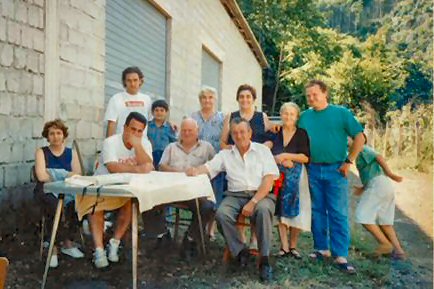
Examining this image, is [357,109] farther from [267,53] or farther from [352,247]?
[352,247]

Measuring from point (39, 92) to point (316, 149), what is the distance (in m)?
2.71

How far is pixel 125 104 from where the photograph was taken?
17.8ft

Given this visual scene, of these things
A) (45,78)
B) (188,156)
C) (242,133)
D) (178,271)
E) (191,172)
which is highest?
(45,78)

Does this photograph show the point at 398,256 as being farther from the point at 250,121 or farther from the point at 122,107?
the point at 122,107

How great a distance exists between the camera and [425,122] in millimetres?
13516

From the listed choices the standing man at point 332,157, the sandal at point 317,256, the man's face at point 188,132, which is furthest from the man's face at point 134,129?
the sandal at point 317,256

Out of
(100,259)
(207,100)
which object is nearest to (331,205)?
(207,100)

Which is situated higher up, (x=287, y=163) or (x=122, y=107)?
(x=122, y=107)

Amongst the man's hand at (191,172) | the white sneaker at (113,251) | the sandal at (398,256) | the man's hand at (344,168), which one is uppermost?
the man's hand at (344,168)

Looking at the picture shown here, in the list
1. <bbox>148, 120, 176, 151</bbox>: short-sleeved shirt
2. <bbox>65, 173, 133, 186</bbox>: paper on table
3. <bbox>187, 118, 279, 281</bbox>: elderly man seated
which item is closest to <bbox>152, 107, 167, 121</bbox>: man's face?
<bbox>148, 120, 176, 151</bbox>: short-sleeved shirt

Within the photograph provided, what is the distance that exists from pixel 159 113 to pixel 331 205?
2062mm

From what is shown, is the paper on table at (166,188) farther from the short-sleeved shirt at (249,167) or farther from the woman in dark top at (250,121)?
the woman in dark top at (250,121)

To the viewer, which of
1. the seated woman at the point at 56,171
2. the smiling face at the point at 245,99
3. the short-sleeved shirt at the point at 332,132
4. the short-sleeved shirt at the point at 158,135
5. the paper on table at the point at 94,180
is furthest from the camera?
the short-sleeved shirt at the point at 158,135

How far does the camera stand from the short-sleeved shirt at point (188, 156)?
16.1 ft
